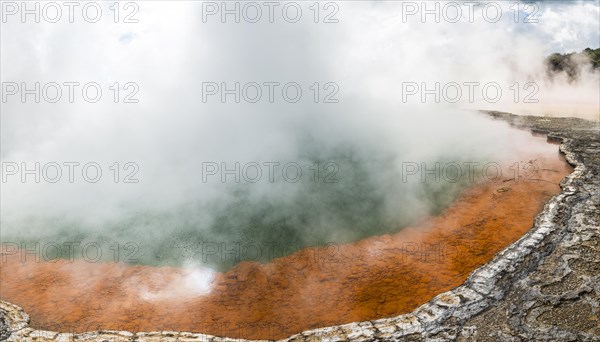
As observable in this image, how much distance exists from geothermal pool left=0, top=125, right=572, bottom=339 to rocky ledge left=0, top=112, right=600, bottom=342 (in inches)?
10.9

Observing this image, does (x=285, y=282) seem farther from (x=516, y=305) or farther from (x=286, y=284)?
(x=516, y=305)

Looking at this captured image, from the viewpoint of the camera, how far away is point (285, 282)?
8.59 metres

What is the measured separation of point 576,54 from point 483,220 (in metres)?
20.5

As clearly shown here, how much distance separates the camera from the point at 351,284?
830cm

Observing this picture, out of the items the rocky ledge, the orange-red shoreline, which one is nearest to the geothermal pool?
the orange-red shoreline

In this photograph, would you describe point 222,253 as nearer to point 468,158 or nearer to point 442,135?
point 468,158

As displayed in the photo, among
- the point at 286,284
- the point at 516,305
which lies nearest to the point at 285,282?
the point at 286,284

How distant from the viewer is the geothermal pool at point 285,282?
A: 7.72m

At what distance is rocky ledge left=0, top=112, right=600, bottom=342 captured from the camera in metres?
6.43

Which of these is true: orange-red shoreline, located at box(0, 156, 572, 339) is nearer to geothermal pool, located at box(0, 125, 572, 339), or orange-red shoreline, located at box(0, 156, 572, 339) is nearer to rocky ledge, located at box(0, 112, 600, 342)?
geothermal pool, located at box(0, 125, 572, 339)

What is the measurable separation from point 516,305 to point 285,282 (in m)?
4.11

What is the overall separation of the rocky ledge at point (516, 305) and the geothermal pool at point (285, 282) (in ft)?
0.91

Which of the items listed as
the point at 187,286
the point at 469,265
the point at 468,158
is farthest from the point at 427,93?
the point at 187,286

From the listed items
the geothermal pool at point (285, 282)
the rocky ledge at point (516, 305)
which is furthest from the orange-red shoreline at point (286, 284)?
the rocky ledge at point (516, 305)
